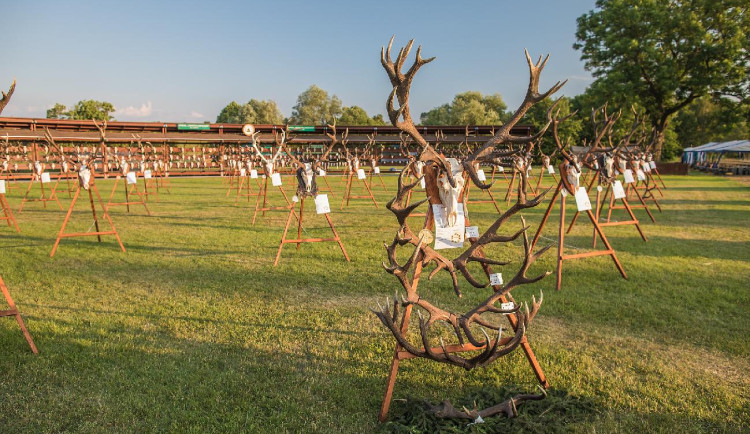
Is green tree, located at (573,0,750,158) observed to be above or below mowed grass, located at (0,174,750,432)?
above

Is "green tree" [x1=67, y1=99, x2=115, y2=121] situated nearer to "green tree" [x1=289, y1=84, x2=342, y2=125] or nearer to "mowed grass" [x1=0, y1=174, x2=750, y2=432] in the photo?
"green tree" [x1=289, y1=84, x2=342, y2=125]

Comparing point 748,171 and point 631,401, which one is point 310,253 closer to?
point 631,401

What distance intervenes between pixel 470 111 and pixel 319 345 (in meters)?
69.1

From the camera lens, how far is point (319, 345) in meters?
5.13

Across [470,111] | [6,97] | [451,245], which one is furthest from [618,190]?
[470,111]

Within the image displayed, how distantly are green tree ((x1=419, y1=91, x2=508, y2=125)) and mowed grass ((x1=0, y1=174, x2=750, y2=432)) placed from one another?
199ft

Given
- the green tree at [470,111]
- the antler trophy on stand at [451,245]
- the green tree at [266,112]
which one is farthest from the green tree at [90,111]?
the antler trophy on stand at [451,245]

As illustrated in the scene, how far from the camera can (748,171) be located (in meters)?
37.9

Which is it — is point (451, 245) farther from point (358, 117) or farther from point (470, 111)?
point (358, 117)

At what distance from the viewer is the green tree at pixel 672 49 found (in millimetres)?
34938

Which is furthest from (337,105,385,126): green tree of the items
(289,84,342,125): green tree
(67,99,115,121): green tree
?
(67,99,115,121): green tree

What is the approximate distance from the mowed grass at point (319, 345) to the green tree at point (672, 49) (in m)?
32.3

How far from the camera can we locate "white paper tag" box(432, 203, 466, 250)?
12.1ft

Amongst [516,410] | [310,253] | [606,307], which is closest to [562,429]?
[516,410]
